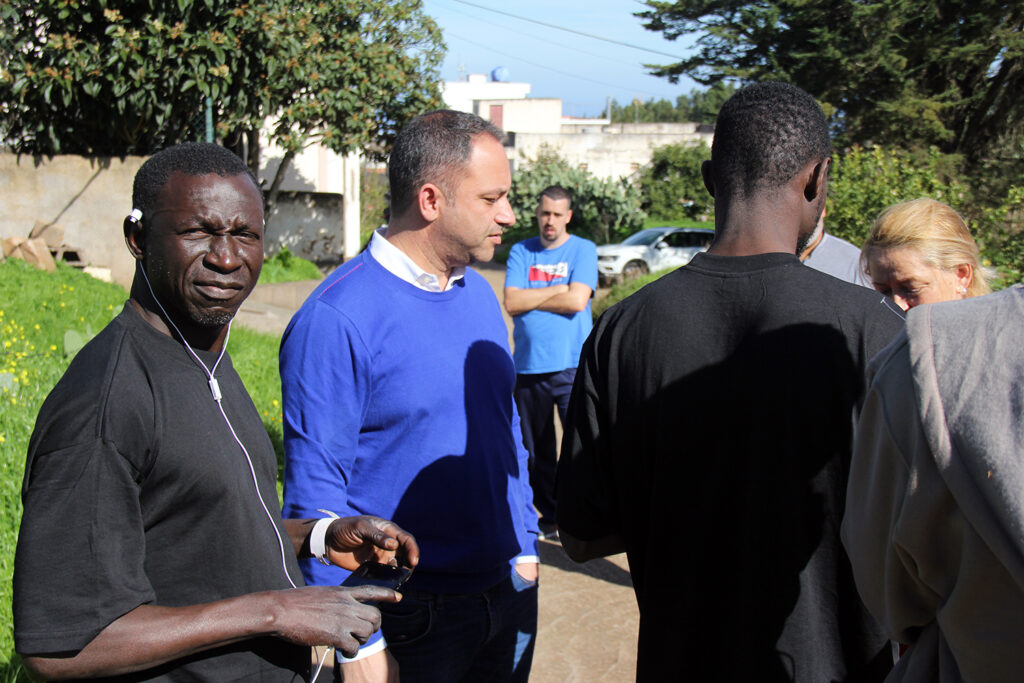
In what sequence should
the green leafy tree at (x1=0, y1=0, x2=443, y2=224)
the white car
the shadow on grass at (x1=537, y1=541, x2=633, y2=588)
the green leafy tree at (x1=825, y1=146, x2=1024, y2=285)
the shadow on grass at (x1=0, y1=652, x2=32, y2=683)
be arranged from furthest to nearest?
the white car → the green leafy tree at (x1=0, y1=0, x2=443, y2=224) → the green leafy tree at (x1=825, y1=146, x2=1024, y2=285) → the shadow on grass at (x1=537, y1=541, x2=633, y2=588) → the shadow on grass at (x1=0, y1=652, x2=32, y2=683)

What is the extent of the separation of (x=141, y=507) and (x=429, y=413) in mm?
1010

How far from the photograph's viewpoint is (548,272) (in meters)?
6.05

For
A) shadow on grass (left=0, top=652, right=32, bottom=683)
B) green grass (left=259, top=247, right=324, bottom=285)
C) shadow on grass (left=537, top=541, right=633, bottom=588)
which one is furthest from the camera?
green grass (left=259, top=247, right=324, bottom=285)

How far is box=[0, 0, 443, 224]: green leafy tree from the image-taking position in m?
11.0

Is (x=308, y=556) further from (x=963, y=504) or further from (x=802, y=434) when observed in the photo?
(x=963, y=504)

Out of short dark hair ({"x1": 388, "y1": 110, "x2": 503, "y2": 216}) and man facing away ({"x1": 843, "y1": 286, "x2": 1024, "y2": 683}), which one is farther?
short dark hair ({"x1": 388, "y1": 110, "x2": 503, "y2": 216})

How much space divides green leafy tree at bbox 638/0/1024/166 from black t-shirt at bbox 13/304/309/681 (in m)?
18.6

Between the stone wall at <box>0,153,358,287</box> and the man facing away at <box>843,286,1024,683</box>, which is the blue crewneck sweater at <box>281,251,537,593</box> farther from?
the stone wall at <box>0,153,358,287</box>

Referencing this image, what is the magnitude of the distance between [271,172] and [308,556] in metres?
16.9

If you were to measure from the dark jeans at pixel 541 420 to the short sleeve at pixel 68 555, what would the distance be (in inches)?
175

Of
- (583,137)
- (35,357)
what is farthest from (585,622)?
(583,137)

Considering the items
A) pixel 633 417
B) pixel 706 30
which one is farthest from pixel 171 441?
pixel 706 30

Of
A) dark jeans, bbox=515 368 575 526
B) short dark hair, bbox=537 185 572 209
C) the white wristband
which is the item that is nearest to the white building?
short dark hair, bbox=537 185 572 209

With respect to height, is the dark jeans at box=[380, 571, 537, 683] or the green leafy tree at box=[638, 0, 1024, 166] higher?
the green leafy tree at box=[638, 0, 1024, 166]
